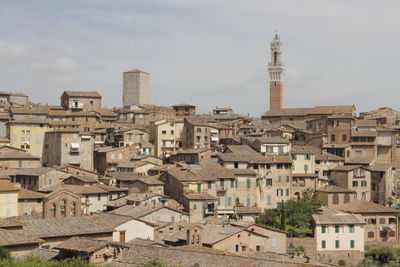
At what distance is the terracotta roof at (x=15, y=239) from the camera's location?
112ft

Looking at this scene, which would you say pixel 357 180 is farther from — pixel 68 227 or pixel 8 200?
pixel 68 227

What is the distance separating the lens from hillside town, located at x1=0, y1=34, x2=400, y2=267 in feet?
129

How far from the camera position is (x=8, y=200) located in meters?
48.9

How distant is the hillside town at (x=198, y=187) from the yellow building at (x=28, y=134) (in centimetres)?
11

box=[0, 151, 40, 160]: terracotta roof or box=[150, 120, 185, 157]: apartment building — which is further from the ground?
box=[150, 120, 185, 157]: apartment building

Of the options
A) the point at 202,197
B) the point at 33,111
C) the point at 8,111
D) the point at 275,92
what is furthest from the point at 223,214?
the point at 275,92

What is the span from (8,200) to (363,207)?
30.7m

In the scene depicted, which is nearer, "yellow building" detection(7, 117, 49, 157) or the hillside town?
the hillside town

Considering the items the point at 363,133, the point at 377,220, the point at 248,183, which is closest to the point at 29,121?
the point at 248,183

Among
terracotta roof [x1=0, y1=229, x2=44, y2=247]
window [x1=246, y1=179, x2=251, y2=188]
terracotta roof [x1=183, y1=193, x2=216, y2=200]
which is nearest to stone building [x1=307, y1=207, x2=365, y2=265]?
window [x1=246, y1=179, x2=251, y2=188]

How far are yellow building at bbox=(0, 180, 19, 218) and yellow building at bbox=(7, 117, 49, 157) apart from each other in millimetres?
24829

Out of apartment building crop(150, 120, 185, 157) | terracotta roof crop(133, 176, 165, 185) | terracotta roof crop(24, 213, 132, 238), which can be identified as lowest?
terracotta roof crop(24, 213, 132, 238)

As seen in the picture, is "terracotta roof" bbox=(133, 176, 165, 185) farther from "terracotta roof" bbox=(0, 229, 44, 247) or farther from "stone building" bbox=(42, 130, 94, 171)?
"terracotta roof" bbox=(0, 229, 44, 247)

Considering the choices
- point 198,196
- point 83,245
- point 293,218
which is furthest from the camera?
point 293,218
